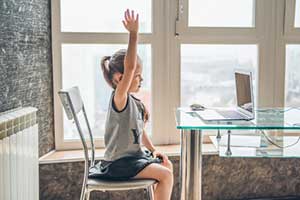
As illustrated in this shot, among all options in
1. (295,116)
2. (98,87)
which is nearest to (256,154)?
(295,116)

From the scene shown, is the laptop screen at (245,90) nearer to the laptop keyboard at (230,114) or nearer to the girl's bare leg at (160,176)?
the laptop keyboard at (230,114)

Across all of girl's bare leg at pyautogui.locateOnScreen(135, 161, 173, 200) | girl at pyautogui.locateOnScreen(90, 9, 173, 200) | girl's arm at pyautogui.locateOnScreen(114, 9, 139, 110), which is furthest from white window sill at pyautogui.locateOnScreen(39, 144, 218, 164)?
girl's arm at pyautogui.locateOnScreen(114, 9, 139, 110)

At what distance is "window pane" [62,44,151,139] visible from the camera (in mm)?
3123

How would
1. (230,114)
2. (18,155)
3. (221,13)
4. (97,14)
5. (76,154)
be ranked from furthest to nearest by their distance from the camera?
(221,13) < (97,14) < (76,154) < (230,114) < (18,155)

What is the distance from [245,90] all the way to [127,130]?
0.70 meters

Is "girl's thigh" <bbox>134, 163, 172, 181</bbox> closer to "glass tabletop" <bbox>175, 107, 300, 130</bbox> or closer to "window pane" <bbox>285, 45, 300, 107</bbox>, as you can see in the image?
"glass tabletop" <bbox>175, 107, 300, 130</bbox>

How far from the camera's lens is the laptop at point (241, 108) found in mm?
2352

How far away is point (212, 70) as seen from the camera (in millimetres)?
3291

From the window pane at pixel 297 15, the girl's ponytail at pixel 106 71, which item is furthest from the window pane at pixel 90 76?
the window pane at pixel 297 15

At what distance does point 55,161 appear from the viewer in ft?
9.39

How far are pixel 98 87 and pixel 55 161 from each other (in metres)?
0.63

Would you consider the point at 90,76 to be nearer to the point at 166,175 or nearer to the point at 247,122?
the point at 166,175

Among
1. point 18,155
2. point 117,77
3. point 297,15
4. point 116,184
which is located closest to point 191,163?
point 116,184

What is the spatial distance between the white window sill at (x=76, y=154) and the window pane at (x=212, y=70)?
14.3 inches
